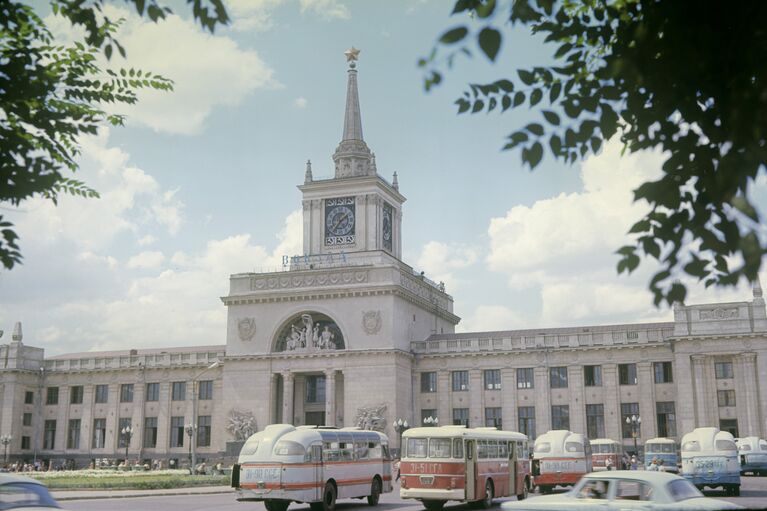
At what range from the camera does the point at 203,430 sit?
7406 centimetres

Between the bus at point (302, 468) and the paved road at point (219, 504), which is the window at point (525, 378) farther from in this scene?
the bus at point (302, 468)

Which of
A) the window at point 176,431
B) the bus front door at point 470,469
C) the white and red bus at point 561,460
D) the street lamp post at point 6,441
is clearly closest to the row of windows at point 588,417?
the window at point 176,431

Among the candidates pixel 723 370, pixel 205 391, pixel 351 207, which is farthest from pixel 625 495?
pixel 205 391

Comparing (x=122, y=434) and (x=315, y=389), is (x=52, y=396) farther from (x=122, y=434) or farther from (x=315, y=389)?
(x=315, y=389)

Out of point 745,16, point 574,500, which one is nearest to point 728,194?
point 745,16

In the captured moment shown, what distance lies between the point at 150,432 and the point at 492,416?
3068 centimetres

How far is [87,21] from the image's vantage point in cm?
865

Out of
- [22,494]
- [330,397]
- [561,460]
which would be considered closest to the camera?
[22,494]

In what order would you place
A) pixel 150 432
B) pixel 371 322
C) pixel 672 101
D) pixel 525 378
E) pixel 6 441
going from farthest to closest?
pixel 150 432, pixel 6 441, pixel 371 322, pixel 525 378, pixel 672 101

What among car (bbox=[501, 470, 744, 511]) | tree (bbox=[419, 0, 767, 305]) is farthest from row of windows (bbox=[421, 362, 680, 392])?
tree (bbox=[419, 0, 767, 305])

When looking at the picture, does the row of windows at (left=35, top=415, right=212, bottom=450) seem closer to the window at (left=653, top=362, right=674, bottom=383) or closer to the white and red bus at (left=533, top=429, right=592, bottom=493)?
the window at (left=653, top=362, right=674, bottom=383)

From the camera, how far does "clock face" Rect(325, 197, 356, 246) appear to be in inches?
2938

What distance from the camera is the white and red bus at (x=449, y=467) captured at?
28.6 meters

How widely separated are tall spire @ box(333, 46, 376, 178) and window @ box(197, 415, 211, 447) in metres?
24.7
